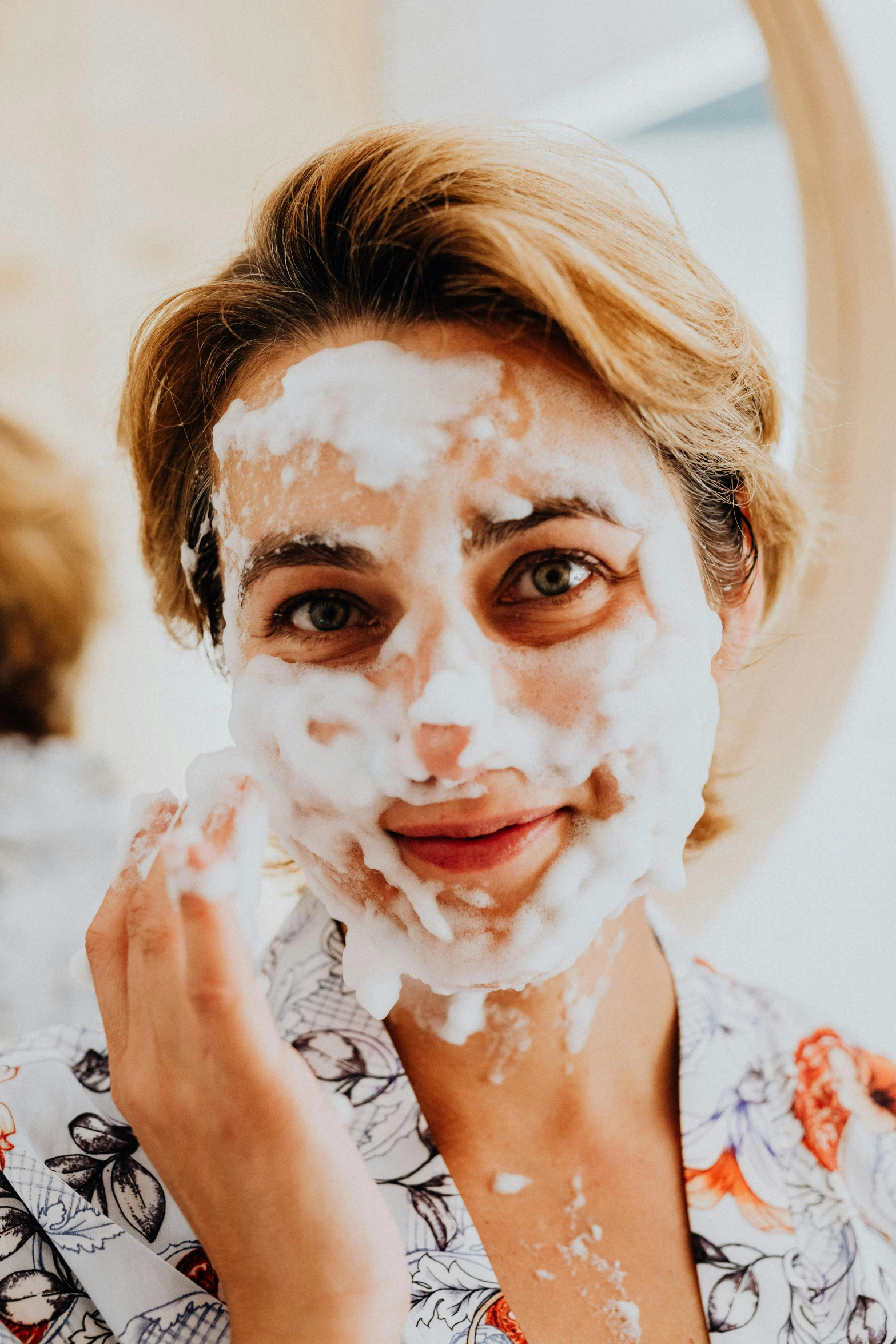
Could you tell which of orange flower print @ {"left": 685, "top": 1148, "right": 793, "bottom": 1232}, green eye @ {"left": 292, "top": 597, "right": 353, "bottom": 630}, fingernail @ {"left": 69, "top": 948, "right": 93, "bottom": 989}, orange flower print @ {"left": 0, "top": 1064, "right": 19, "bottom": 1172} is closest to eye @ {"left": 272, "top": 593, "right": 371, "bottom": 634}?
green eye @ {"left": 292, "top": 597, "right": 353, "bottom": 630}

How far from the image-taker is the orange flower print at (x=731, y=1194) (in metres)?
0.71

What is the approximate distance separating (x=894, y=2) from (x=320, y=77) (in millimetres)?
610

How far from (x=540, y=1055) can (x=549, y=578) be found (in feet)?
1.14

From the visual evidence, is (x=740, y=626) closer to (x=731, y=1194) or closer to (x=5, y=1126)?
(x=731, y=1194)

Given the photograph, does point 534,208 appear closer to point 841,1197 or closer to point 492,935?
point 492,935

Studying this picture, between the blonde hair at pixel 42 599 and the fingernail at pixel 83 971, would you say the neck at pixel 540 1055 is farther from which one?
the blonde hair at pixel 42 599

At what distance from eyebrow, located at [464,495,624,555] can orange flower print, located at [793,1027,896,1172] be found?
0.53m

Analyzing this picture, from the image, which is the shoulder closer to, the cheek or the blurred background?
the blurred background

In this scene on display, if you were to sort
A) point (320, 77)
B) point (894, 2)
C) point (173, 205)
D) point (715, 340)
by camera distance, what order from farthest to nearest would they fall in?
point (173, 205), point (320, 77), point (894, 2), point (715, 340)

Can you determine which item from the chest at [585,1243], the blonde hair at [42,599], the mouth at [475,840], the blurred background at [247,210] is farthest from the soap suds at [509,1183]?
the blonde hair at [42,599]

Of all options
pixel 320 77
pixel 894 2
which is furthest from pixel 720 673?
pixel 320 77

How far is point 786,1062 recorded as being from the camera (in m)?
0.84

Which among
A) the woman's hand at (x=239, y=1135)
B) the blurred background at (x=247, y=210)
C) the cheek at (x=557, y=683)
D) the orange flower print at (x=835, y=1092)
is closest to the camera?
the woman's hand at (x=239, y=1135)

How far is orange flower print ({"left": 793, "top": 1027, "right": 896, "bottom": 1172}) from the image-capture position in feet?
2.60
